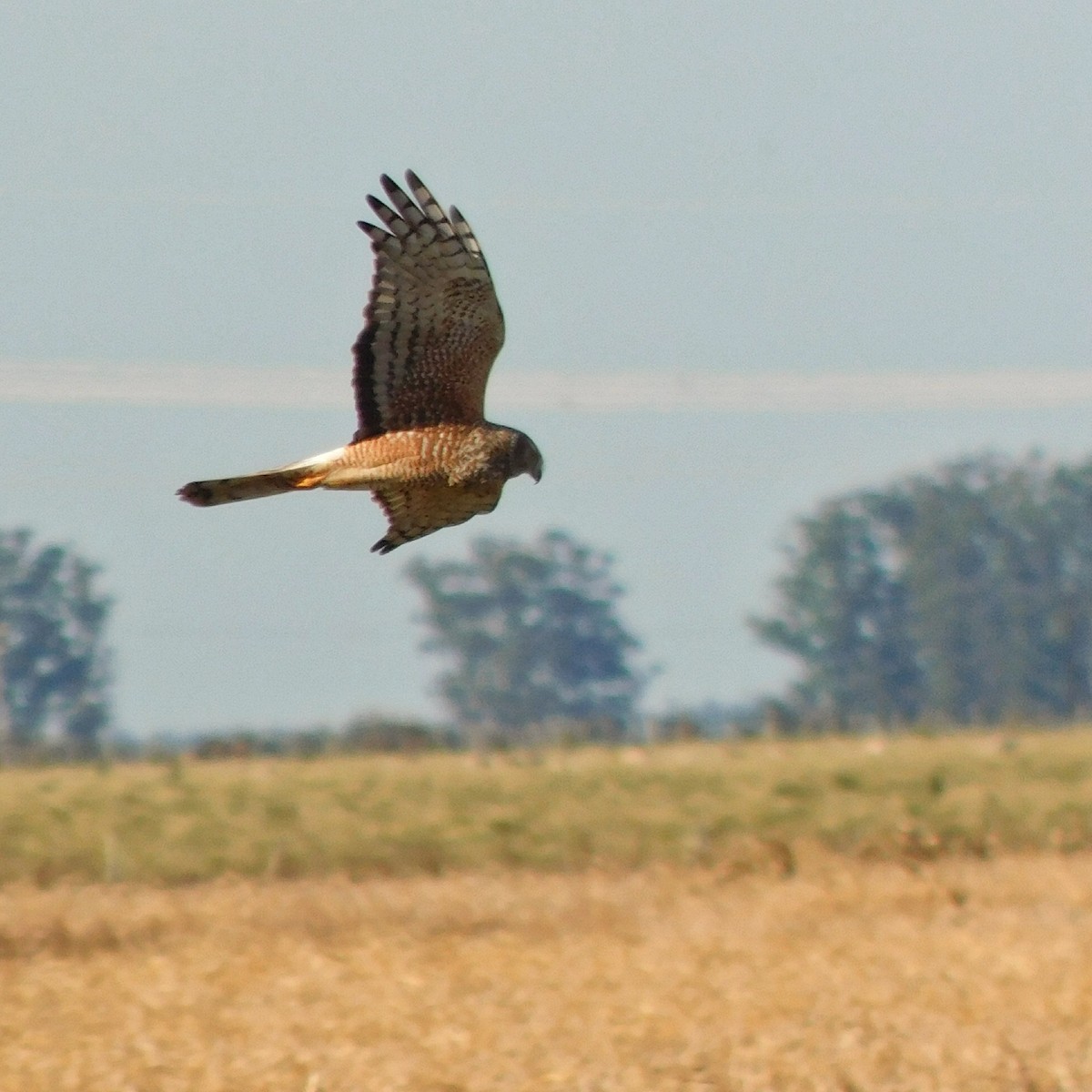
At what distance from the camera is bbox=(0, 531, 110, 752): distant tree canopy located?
77812 millimetres

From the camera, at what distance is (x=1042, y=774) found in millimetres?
26531

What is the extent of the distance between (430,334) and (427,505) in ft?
1.79

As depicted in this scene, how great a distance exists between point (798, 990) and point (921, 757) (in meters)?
14.9

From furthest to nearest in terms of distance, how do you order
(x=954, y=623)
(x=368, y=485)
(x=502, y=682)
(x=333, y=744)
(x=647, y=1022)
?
1. (x=502, y=682)
2. (x=954, y=623)
3. (x=333, y=744)
4. (x=647, y=1022)
5. (x=368, y=485)

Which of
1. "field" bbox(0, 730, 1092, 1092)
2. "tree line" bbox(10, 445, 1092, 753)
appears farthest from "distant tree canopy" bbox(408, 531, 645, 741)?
"field" bbox(0, 730, 1092, 1092)

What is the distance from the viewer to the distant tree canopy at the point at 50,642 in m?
77.8

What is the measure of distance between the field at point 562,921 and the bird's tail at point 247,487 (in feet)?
12.4

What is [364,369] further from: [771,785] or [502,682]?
[502,682]

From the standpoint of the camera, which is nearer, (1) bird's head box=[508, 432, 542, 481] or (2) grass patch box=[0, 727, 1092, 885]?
(1) bird's head box=[508, 432, 542, 481]

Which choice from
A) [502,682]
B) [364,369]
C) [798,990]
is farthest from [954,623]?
[364,369]

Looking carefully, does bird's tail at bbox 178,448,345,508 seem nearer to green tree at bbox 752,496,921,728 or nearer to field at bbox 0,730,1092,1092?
field at bbox 0,730,1092,1092

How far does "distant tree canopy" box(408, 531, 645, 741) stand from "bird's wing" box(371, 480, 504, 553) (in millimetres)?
75827

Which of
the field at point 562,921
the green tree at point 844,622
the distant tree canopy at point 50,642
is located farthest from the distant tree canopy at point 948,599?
the field at point 562,921

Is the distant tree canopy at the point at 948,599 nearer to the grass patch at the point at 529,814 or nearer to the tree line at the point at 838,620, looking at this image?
the tree line at the point at 838,620
